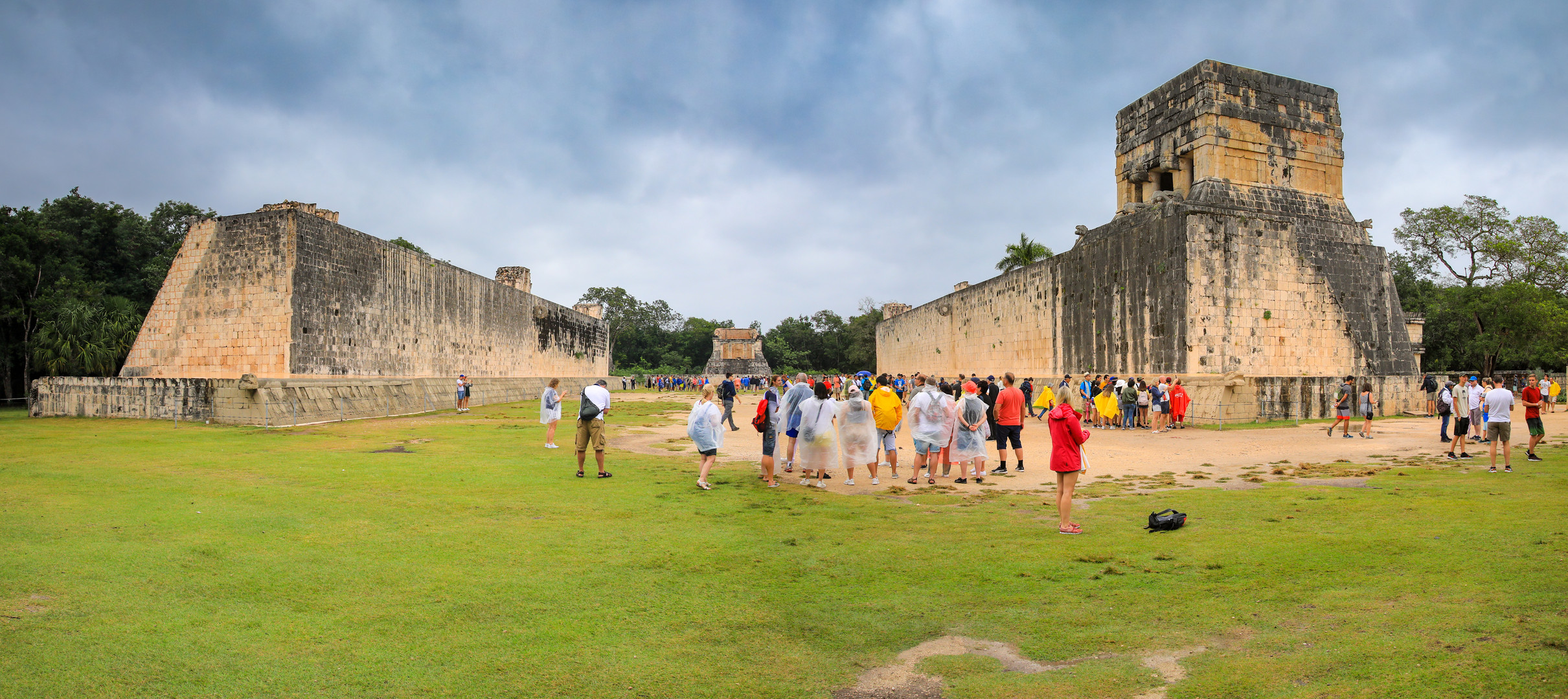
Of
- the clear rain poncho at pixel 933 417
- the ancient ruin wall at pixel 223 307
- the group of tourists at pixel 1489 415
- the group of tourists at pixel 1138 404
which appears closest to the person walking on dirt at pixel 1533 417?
the group of tourists at pixel 1489 415

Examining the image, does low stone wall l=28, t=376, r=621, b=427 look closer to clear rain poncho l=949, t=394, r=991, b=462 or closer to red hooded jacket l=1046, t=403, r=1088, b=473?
clear rain poncho l=949, t=394, r=991, b=462

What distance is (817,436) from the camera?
27.1ft

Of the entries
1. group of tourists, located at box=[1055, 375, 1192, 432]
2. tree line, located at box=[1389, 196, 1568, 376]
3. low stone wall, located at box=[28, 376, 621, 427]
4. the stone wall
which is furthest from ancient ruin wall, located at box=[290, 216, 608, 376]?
tree line, located at box=[1389, 196, 1568, 376]

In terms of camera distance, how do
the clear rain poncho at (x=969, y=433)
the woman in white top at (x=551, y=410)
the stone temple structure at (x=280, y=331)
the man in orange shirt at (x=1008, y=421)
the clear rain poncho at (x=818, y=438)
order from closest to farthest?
1. the clear rain poncho at (x=818, y=438)
2. the clear rain poncho at (x=969, y=433)
3. the man in orange shirt at (x=1008, y=421)
4. the woman in white top at (x=551, y=410)
5. the stone temple structure at (x=280, y=331)

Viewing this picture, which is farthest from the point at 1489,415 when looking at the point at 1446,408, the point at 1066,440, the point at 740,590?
the point at 740,590

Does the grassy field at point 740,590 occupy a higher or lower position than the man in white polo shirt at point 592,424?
lower

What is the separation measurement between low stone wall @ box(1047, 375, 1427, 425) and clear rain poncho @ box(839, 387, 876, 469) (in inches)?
378

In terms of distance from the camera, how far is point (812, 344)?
71.2 meters

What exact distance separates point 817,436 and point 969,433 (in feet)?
5.70

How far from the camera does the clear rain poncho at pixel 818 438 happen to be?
27.1 ft

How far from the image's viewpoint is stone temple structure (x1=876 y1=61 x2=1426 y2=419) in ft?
51.6

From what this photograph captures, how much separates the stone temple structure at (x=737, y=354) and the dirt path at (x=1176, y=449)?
129ft

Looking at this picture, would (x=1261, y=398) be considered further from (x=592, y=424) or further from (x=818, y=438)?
(x=592, y=424)

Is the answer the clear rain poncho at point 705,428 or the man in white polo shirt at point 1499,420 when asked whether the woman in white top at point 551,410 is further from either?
the man in white polo shirt at point 1499,420
